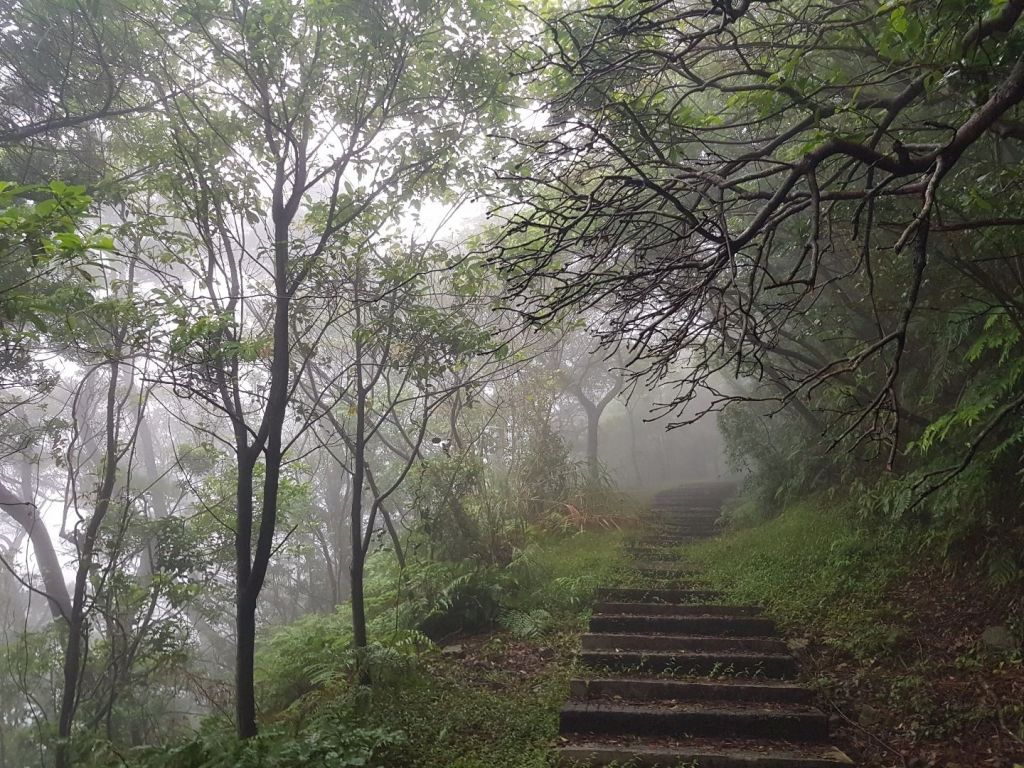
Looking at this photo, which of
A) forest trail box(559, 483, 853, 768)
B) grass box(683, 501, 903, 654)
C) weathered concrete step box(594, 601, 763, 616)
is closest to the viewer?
forest trail box(559, 483, 853, 768)

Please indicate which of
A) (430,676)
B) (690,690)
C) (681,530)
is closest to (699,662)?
(690,690)

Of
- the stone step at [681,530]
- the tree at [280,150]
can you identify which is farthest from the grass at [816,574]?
the tree at [280,150]

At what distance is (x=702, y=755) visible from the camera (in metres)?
4.50

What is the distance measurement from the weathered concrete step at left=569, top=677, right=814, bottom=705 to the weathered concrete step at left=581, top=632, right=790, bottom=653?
59 centimetres

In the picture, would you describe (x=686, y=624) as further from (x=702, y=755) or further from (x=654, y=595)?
(x=702, y=755)

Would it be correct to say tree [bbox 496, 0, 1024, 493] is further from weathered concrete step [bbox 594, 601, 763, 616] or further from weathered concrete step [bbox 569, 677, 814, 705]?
weathered concrete step [bbox 594, 601, 763, 616]

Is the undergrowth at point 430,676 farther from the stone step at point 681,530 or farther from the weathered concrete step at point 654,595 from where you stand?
the stone step at point 681,530

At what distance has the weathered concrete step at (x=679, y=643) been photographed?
6016 mm

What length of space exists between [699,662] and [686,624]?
75 centimetres

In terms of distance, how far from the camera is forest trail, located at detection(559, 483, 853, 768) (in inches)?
181

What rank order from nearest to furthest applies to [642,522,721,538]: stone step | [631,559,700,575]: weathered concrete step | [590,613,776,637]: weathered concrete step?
[590,613,776,637]: weathered concrete step < [631,559,700,575]: weathered concrete step < [642,522,721,538]: stone step

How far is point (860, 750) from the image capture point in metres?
4.61

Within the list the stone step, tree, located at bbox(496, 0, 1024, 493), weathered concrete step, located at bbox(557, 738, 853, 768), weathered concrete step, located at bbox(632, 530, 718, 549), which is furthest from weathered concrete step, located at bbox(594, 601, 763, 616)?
the stone step

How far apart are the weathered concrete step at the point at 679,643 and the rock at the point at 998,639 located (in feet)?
5.27
